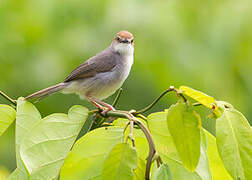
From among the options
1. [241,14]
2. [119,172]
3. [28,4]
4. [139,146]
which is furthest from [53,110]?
[119,172]

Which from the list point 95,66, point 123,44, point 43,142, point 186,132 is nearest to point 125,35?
point 123,44

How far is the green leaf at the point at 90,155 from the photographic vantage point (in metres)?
1.69

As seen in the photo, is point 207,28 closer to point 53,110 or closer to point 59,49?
point 59,49

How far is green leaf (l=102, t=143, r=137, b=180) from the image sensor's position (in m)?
1.49

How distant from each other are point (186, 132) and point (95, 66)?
313cm

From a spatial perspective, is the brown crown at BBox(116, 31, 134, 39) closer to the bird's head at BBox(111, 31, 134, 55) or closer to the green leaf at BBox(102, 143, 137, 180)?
the bird's head at BBox(111, 31, 134, 55)

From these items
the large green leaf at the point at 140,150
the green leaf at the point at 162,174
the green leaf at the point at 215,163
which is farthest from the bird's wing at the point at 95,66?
the green leaf at the point at 162,174

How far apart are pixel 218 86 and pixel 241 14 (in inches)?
35.8

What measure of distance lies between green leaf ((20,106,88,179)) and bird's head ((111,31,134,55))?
115 inches

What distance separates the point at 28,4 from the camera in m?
4.71

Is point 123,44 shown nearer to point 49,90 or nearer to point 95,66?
point 95,66

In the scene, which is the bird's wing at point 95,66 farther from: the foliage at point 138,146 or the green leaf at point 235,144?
the green leaf at point 235,144

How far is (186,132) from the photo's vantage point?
154cm

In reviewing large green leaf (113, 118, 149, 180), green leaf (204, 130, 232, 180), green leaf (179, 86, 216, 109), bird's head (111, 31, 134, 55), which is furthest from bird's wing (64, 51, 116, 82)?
green leaf (179, 86, 216, 109)
